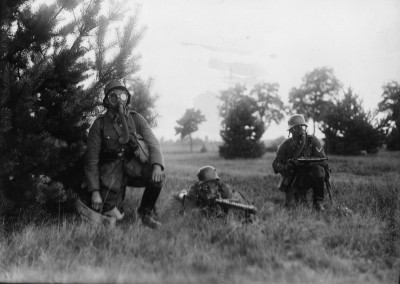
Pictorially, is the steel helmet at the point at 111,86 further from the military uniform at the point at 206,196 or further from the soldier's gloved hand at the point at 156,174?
the military uniform at the point at 206,196

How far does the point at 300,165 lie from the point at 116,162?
305 centimetres

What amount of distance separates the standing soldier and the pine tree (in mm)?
2917

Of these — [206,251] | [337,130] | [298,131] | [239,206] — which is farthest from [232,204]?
[337,130]

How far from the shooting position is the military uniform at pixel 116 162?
3961mm

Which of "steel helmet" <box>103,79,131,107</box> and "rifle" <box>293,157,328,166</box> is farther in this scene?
"rifle" <box>293,157,328,166</box>

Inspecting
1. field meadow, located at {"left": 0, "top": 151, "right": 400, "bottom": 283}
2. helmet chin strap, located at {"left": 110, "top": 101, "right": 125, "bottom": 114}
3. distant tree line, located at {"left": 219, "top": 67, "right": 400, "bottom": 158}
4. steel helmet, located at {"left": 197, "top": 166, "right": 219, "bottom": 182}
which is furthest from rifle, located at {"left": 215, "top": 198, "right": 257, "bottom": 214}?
distant tree line, located at {"left": 219, "top": 67, "right": 400, "bottom": 158}

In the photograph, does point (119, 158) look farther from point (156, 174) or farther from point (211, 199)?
point (211, 199)

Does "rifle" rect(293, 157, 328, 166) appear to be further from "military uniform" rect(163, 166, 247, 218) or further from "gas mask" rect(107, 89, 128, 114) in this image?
"gas mask" rect(107, 89, 128, 114)

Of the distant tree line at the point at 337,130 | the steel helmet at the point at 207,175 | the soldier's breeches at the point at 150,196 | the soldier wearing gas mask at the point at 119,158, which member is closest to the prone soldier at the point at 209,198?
the steel helmet at the point at 207,175

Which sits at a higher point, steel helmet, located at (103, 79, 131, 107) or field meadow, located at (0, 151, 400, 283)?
steel helmet, located at (103, 79, 131, 107)

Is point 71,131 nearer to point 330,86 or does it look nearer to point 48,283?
point 48,283

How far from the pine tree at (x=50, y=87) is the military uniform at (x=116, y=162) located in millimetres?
322

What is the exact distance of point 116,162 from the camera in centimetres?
410

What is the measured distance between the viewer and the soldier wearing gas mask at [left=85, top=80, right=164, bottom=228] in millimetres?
3961
